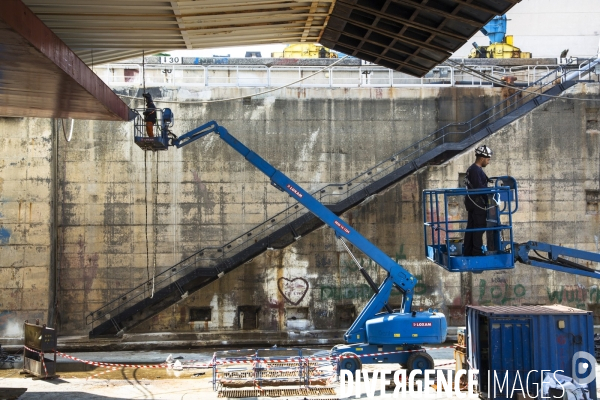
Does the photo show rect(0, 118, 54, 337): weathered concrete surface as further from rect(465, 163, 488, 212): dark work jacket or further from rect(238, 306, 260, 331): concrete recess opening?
rect(465, 163, 488, 212): dark work jacket

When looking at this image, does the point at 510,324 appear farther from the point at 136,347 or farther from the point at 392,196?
the point at 136,347

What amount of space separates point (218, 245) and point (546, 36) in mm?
26775

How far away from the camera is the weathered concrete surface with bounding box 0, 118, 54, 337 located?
2281cm

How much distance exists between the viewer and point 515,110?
2462cm

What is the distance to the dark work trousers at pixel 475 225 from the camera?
1399 cm

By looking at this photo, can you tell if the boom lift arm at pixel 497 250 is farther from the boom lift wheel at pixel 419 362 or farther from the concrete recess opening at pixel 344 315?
the concrete recess opening at pixel 344 315

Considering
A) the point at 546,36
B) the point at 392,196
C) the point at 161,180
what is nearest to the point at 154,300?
the point at 161,180

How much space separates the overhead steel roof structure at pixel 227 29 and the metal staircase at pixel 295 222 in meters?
6.05

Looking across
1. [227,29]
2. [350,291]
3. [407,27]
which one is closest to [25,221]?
[350,291]

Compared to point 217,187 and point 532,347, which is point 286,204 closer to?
point 217,187

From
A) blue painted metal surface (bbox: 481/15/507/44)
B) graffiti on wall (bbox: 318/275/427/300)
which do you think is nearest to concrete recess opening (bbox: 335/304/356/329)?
graffiti on wall (bbox: 318/275/427/300)

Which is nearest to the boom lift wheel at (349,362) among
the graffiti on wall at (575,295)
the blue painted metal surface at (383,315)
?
the blue painted metal surface at (383,315)

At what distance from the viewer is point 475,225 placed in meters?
14.2

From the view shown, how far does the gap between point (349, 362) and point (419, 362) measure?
1.69 metres
